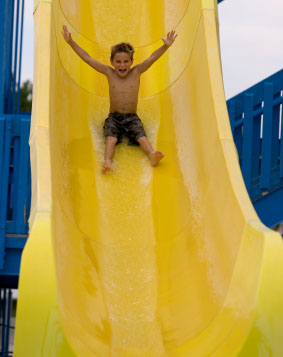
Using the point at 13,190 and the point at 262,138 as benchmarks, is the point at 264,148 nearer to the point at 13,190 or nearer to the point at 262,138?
the point at 262,138

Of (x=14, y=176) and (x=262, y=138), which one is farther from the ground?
(x=262, y=138)

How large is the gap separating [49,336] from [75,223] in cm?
134

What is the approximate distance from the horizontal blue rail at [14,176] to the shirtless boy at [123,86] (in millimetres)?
530

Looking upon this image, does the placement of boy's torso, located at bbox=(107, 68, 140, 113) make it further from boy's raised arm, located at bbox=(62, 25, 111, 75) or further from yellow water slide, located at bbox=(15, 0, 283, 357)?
yellow water slide, located at bbox=(15, 0, 283, 357)

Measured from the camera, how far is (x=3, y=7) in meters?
5.57

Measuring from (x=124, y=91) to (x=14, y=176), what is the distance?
89 centimetres

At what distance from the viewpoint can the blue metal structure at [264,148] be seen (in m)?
5.38

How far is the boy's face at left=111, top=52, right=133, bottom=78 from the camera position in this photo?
17.2 ft

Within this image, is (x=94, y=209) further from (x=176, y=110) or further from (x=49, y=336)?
(x=49, y=336)

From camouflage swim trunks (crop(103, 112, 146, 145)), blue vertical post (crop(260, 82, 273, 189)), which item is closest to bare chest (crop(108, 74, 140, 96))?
camouflage swim trunks (crop(103, 112, 146, 145))

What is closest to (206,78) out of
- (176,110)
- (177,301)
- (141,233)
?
(176,110)

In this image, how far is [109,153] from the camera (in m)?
4.97

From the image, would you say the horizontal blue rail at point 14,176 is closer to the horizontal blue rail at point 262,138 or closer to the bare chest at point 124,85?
the bare chest at point 124,85

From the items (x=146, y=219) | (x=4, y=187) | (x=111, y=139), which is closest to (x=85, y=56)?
(x=111, y=139)
